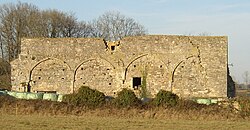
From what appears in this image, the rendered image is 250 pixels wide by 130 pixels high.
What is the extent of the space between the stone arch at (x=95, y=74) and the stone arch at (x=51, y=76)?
0.57 meters

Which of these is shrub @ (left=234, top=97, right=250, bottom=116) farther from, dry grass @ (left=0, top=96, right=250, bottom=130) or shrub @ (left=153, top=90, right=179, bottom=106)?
shrub @ (left=153, top=90, right=179, bottom=106)

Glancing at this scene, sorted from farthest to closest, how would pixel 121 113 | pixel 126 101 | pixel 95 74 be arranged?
pixel 95 74 < pixel 126 101 < pixel 121 113

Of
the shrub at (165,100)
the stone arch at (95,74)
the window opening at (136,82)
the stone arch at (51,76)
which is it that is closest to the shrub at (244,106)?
the shrub at (165,100)

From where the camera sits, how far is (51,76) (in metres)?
29.3

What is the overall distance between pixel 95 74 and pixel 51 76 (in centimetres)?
281

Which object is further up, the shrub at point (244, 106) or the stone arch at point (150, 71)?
the stone arch at point (150, 71)

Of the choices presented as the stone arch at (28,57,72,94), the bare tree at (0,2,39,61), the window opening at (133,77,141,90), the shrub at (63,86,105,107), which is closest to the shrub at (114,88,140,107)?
the shrub at (63,86,105,107)

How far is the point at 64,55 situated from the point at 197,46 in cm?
841

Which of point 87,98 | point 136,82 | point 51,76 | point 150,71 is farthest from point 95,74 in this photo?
point 87,98

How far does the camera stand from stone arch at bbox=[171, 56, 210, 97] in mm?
28422

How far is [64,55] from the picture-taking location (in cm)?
2947

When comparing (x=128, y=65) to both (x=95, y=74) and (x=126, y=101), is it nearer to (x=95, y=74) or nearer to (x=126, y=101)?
(x=95, y=74)

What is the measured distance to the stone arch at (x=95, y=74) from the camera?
95.1 ft

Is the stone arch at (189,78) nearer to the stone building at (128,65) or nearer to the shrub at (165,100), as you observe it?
the stone building at (128,65)
